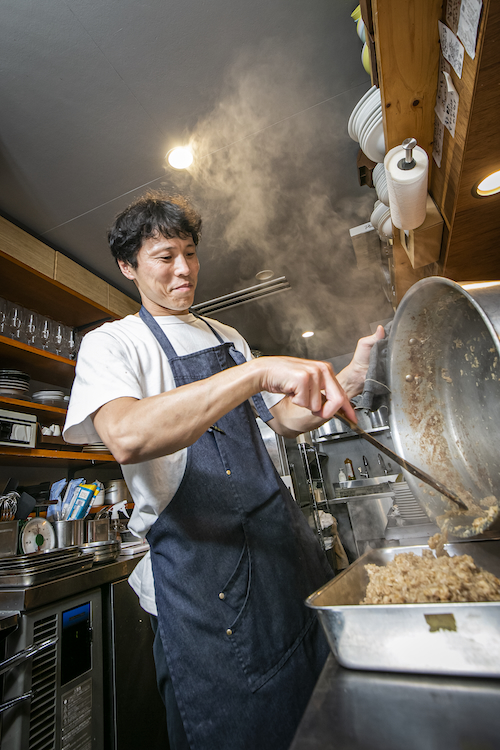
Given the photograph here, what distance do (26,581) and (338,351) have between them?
535 centimetres

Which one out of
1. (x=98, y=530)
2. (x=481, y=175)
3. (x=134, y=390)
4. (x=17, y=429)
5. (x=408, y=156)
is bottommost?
(x=98, y=530)

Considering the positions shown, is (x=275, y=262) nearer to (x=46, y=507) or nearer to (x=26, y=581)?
(x=46, y=507)

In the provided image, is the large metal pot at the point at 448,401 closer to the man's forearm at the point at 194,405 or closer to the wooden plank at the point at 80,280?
the man's forearm at the point at 194,405

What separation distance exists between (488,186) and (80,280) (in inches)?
102

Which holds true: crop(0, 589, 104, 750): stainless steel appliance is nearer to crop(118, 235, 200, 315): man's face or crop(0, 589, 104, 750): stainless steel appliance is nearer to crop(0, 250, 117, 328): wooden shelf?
crop(118, 235, 200, 315): man's face

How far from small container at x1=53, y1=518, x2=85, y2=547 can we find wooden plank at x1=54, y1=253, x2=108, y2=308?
152 centimetres

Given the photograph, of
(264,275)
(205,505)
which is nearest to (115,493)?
(264,275)

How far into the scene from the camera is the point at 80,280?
286 cm

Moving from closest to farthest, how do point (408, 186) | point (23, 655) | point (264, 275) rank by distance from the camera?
point (408, 186) → point (23, 655) → point (264, 275)

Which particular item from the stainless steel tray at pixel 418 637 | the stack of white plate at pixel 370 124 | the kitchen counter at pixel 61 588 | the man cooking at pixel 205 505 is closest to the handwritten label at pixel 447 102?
the stack of white plate at pixel 370 124

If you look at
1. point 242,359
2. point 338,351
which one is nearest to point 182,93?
point 242,359

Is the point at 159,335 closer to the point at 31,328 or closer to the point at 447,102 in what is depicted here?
the point at 447,102

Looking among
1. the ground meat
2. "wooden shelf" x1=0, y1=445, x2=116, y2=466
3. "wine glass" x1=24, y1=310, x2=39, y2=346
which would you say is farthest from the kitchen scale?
the ground meat

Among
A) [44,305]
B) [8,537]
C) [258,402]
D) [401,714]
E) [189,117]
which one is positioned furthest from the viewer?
[44,305]
